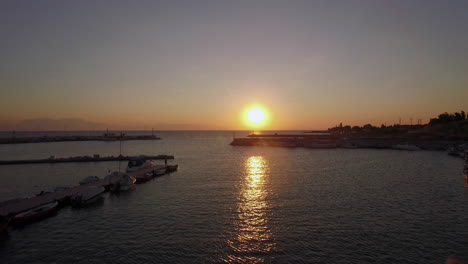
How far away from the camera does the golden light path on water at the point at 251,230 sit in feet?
67.1

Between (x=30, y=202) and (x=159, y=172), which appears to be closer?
(x=30, y=202)

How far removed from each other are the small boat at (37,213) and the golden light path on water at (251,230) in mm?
20169

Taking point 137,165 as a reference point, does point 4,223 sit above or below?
below

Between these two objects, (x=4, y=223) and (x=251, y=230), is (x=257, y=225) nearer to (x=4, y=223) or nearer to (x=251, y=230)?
(x=251, y=230)

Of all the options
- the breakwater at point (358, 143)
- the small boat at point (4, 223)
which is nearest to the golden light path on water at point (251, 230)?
the small boat at point (4, 223)

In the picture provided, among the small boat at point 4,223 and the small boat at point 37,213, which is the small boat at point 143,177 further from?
the small boat at point 4,223

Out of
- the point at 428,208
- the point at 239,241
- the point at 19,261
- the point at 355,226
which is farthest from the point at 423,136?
the point at 19,261

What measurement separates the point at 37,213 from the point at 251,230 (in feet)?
71.8

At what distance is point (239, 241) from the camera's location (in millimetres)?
22641

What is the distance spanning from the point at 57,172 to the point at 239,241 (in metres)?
50.4

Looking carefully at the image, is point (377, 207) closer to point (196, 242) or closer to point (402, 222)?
point (402, 222)

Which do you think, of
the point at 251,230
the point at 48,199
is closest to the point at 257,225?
the point at 251,230

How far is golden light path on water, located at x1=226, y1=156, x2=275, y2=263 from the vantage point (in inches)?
805

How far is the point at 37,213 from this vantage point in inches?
1124
